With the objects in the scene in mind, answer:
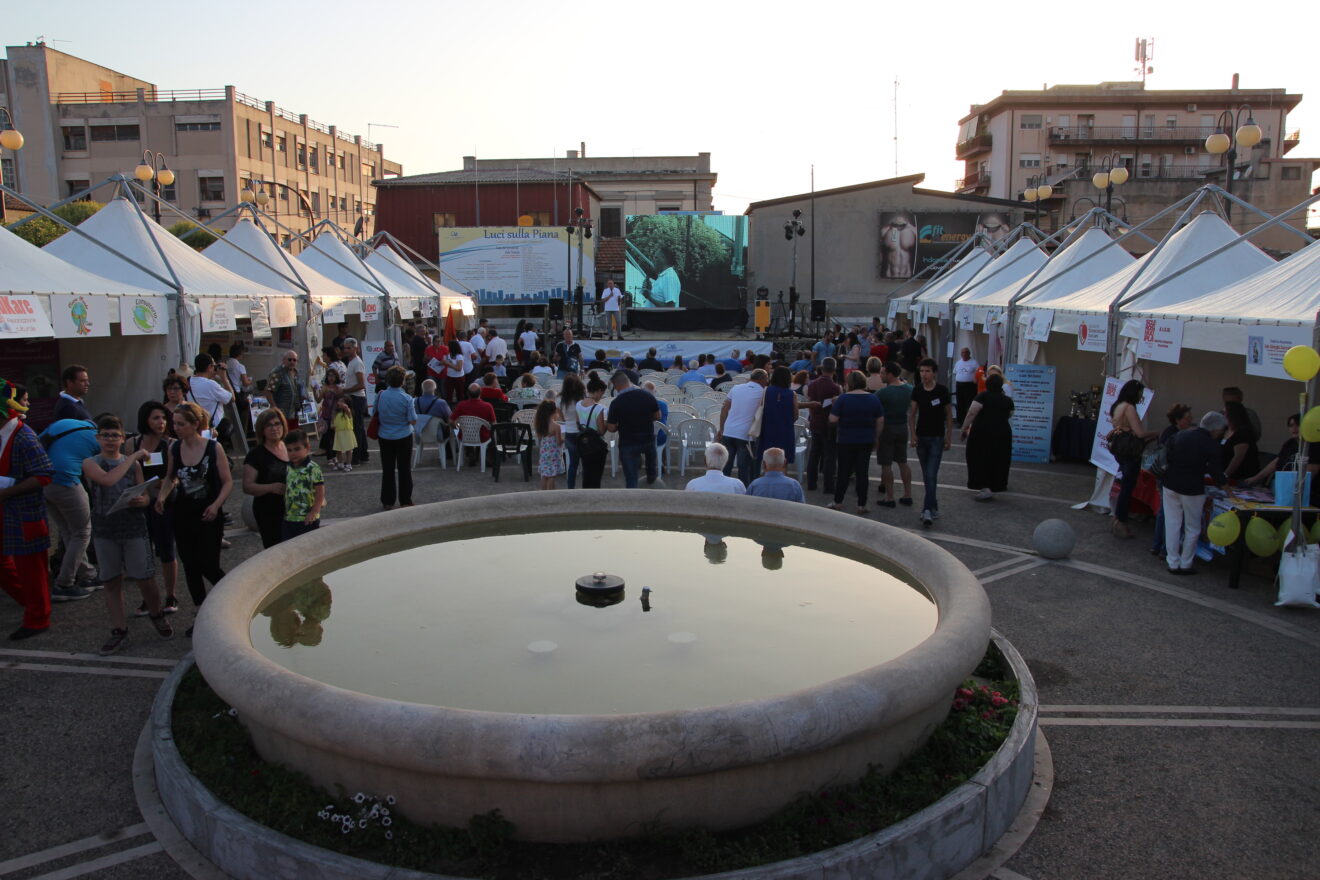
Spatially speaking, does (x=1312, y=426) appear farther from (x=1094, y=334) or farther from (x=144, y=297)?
(x=144, y=297)

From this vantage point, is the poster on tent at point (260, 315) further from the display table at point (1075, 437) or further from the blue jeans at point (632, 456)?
the display table at point (1075, 437)

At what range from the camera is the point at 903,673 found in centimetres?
377

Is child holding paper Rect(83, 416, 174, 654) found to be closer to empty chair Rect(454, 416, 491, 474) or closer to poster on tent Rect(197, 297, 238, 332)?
empty chair Rect(454, 416, 491, 474)

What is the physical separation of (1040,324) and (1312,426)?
640 cm

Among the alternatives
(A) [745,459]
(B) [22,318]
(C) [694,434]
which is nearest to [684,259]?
(C) [694,434]

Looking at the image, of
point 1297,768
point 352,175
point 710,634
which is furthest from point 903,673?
point 352,175

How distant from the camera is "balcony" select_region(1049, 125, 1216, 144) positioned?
5634 cm

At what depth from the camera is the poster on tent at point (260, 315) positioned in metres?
13.2

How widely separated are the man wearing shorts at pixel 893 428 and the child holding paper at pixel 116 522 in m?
7.05

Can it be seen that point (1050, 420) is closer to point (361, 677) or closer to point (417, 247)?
point (361, 677)

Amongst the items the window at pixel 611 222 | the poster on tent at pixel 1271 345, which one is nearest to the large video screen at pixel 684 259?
the window at pixel 611 222

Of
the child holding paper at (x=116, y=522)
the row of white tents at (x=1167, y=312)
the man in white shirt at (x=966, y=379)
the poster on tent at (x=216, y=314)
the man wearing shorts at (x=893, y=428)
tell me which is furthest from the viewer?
the man in white shirt at (x=966, y=379)

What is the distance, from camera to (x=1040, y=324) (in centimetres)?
1295

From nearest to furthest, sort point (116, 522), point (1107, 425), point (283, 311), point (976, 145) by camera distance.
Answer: point (116, 522)
point (1107, 425)
point (283, 311)
point (976, 145)
